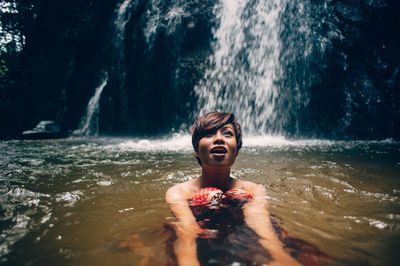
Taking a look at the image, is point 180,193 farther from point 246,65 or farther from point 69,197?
point 246,65

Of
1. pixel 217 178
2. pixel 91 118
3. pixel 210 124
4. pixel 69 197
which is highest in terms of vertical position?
pixel 91 118

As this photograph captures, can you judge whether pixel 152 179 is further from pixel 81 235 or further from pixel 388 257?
pixel 388 257

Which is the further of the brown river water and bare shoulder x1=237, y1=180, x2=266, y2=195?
bare shoulder x1=237, y1=180, x2=266, y2=195

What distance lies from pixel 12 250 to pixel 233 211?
1553 mm

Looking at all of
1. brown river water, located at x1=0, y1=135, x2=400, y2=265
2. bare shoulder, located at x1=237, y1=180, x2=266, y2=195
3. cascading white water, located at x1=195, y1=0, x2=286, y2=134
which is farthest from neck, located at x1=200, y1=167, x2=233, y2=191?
cascading white water, located at x1=195, y1=0, x2=286, y2=134

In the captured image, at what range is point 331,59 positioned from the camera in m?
10.2

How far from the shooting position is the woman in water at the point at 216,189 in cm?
163

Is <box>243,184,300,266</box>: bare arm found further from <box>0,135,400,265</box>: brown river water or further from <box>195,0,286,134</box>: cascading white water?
<box>195,0,286,134</box>: cascading white water

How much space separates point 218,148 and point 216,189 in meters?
0.41

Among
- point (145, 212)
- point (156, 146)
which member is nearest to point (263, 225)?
point (145, 212)

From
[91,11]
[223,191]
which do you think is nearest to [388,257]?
[223,191]

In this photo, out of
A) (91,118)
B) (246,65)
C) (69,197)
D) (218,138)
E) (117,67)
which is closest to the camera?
(218,138)

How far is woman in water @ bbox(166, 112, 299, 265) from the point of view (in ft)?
5.34

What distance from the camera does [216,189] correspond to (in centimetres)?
218
